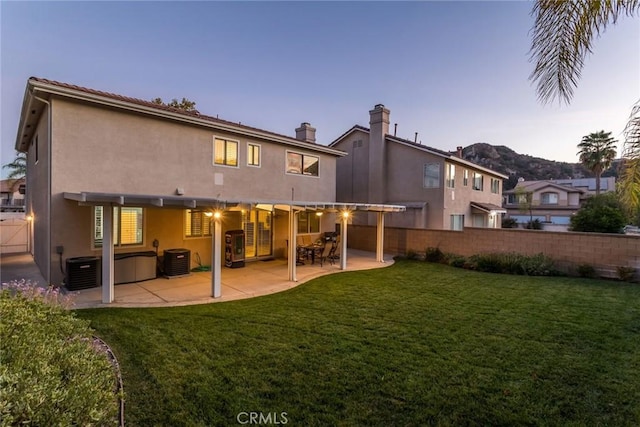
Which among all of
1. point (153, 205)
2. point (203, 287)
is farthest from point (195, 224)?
point (153, 205)

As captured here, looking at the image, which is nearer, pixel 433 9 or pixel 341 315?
pixel 341 315

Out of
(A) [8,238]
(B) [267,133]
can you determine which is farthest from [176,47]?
(A) [8,238]

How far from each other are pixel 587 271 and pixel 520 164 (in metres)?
73.6

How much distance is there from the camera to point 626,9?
3535mm

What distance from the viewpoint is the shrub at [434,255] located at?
1410 centimetres

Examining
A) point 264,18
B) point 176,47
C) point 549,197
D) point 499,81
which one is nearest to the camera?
point 499,81

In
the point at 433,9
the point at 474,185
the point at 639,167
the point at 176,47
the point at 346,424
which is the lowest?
the point at 346,424

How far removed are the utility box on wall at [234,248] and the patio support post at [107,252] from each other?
189 inches

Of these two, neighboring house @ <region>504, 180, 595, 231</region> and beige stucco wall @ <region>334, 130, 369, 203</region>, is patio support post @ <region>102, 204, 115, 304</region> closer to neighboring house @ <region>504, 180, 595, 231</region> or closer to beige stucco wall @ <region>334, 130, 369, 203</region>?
beige stucco wall @ <region>334, 130, 369, 203</region>

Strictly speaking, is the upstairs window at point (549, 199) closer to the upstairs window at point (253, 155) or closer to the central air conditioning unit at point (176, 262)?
the upstairs window at point (253, 155)

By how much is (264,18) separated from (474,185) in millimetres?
16580

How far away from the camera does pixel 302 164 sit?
14805 millimetres

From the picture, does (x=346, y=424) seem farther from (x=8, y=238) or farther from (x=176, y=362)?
(x=8, y=238)

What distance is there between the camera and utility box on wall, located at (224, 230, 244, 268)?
39.2 feet
